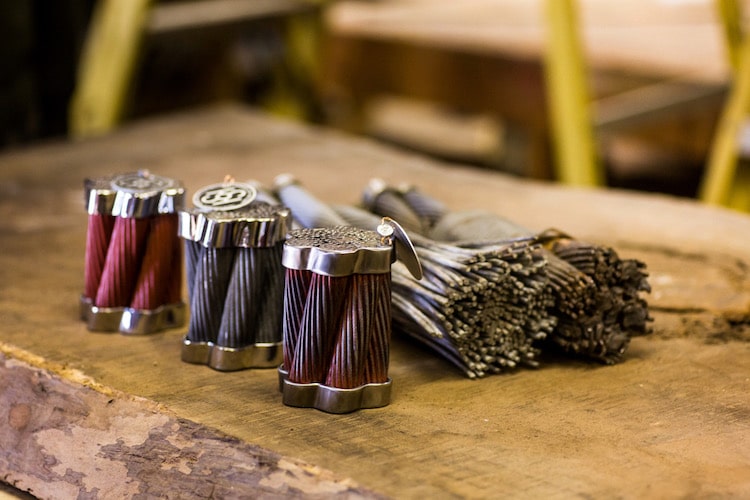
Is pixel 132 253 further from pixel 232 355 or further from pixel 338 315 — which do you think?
pixel 338 315

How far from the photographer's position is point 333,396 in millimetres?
1132

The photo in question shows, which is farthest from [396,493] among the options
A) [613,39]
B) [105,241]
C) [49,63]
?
[613,39]

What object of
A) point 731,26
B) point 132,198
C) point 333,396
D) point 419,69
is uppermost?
point 731,26

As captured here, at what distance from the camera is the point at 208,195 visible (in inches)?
49.5

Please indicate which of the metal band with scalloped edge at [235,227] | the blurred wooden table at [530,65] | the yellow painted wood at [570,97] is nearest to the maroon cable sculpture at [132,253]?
the metal band with scalloped edge at [235,227]

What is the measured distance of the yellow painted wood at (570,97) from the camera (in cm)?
276

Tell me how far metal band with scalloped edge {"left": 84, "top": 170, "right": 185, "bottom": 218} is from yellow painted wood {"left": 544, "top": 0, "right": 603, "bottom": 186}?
1664mm

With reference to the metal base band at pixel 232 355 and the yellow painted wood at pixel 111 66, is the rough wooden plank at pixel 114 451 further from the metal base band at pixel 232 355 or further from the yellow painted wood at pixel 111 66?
the yellow painted wood at pixel 111 66

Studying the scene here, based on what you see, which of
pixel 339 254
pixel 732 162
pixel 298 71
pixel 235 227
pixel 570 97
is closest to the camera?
pixel 339 254

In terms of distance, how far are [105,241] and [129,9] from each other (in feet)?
5.46

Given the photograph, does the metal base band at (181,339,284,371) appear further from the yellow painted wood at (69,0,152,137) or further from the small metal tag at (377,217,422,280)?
the yellow painted wood at (69,0,152,137)

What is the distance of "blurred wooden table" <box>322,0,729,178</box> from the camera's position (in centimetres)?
344

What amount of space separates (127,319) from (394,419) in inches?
16.4

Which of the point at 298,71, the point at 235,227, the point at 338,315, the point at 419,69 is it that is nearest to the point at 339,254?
the point at 338,315
